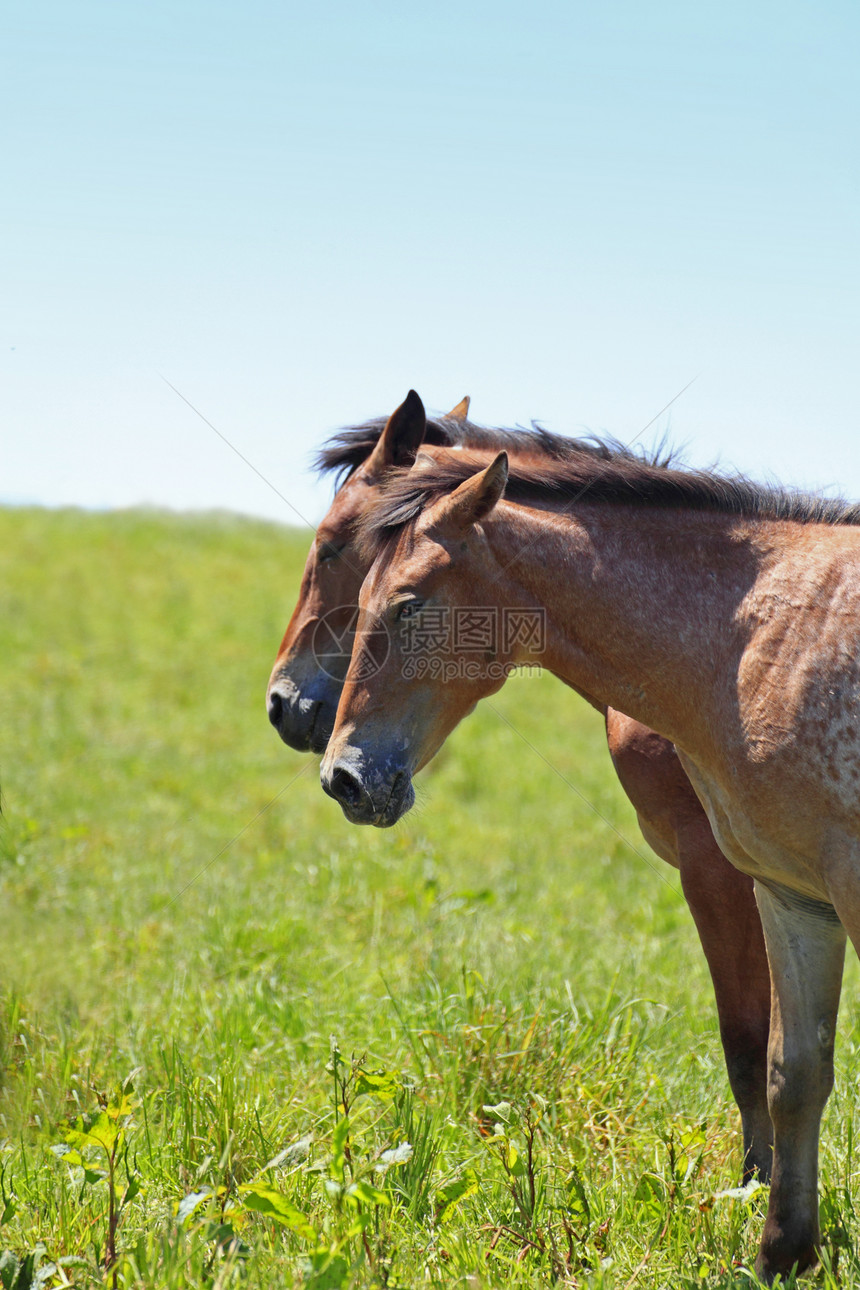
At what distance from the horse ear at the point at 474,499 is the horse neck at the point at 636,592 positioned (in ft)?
0.29

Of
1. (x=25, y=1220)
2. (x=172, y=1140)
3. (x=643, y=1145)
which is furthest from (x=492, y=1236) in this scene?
(x=25, y=1220)

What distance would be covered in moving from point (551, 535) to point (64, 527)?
849 inches

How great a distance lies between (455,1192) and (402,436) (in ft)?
9.79

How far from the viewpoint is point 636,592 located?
3000mm

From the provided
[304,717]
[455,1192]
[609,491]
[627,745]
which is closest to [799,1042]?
[455,1192]

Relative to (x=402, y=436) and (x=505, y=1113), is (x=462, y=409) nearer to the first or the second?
(x=402, y=436)

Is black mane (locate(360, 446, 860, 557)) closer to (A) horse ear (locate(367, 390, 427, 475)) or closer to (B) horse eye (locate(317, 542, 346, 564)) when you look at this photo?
(A) horse ear (locate(367, 390, 427, 475))

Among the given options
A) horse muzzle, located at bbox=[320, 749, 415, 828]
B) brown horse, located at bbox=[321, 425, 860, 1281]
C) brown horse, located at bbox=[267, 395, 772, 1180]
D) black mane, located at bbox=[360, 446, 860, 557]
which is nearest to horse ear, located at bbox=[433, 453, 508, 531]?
brown horse, located at bbox=[321, 425, 860, 1281]

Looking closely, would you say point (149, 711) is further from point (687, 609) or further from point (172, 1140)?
point (687, 609)

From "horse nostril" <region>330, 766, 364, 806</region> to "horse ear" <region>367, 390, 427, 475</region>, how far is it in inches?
68.3

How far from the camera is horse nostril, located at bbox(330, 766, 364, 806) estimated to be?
10.2ft

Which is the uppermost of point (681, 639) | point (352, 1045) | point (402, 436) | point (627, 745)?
point (402, 436)

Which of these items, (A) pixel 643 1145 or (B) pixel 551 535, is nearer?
(B) pixel 551 535

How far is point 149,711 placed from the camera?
42.8ft
